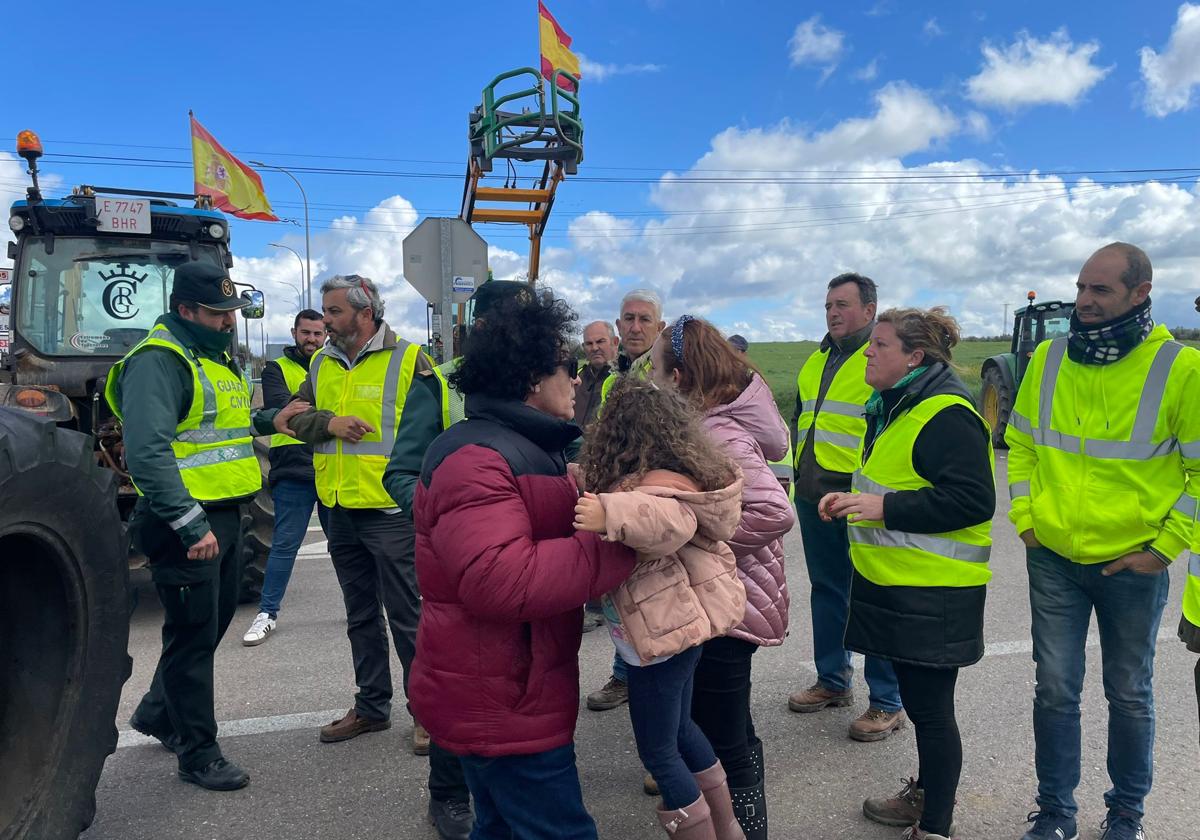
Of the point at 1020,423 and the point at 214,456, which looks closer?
the point at 1020,423

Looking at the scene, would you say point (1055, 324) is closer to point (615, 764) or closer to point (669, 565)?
point (615, 764)

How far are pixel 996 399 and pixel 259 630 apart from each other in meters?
12.2

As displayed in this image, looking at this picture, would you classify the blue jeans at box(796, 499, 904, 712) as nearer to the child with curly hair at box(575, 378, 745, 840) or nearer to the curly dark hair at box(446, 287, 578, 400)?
the child with curly hair at box(575, 378, 745, 840)

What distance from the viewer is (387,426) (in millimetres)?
3467

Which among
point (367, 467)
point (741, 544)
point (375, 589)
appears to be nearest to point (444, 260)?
point (367, 467)

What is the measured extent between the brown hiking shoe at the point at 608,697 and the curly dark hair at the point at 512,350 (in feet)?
7.35

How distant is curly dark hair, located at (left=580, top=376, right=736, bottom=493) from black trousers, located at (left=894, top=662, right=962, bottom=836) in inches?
42.5

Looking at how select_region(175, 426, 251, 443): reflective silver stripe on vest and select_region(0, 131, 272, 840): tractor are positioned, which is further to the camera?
select_region(175, 426, 251, 443): reflective silver stripe on vest

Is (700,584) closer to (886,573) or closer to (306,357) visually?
(886,573)

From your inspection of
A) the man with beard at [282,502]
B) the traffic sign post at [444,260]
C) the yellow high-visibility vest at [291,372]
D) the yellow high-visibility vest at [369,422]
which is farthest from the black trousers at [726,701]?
the traffic sign post at [444,260]

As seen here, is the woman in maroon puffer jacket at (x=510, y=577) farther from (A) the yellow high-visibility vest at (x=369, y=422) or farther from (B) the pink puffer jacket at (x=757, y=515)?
(A) the yellow high-visibility vest at (x=369, y=422)

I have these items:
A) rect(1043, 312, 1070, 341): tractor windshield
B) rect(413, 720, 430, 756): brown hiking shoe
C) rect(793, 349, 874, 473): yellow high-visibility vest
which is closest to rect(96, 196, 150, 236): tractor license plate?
rect(413, 720, 430, 756): brown hiking shoe

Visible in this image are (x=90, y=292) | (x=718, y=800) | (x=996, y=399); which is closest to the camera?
(x=718, y=800)

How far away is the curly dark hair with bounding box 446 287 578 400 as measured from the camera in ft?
6.43
